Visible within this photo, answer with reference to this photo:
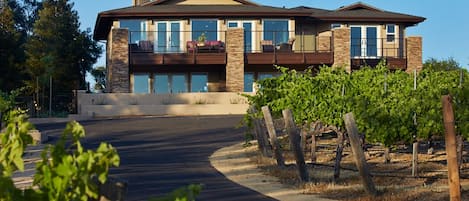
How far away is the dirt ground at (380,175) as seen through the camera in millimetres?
13523

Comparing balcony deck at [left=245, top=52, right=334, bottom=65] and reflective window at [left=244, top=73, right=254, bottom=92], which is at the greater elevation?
balcony deck at [left=245, top=52, right=334, bottom=65]

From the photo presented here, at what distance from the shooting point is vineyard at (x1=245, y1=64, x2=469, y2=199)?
14242 mm

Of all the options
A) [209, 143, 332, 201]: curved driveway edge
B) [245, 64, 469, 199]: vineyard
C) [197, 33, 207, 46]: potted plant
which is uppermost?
[197, 33, 207, 46]: potted plant

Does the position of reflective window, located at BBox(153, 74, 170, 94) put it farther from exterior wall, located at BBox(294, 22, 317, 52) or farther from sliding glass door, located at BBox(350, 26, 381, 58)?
sliding glass door, located at BBox(350, 26, 381, 58)

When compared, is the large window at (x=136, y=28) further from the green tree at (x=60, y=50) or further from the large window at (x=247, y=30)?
the large window at (x=247, y=30)

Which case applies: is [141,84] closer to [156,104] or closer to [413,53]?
[156,104]

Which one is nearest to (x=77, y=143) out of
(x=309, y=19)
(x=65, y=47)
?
(x=309, y=19)

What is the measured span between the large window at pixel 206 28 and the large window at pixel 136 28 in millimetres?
2686

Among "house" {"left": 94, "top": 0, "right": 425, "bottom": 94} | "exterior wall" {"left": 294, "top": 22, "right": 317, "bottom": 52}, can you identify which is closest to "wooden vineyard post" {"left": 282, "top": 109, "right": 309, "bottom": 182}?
"house" {"left": 94, "top": 0, "right": 425, "bottom": 94}

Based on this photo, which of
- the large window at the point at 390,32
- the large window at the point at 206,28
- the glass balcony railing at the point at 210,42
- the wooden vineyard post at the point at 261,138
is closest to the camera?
the wooden vineyard post at the point at 261,138

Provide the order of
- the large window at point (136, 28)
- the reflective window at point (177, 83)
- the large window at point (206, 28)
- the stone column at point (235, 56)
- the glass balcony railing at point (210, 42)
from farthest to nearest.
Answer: the reflective window at point (177, 83) → the large window at point (206, 28) → the large window at point (136, 28) → the glass balcony railing at point (210, 42) → the stone column at point (235, 56)

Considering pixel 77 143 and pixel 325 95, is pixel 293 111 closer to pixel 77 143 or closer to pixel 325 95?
pixel 325 95

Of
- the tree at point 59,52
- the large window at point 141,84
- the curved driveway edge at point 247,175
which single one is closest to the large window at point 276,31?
the large window at point 141,84

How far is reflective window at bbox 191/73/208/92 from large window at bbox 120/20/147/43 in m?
3.54
